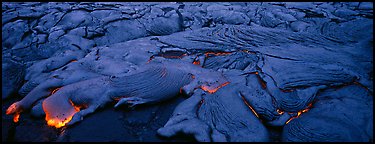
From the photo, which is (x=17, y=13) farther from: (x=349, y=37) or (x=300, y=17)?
(x=349, y=37)

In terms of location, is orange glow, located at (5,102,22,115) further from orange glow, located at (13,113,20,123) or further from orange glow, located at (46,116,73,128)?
orange glow, located at (46,116,73,128)

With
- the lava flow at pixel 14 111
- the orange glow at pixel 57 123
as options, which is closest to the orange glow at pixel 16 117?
the lava flow at pixel 14 111

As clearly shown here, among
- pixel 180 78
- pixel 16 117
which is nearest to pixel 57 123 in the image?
pixel 16 117

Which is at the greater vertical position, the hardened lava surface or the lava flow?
the hardened lava surface

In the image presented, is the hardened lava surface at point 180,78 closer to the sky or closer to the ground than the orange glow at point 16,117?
closer to the sky

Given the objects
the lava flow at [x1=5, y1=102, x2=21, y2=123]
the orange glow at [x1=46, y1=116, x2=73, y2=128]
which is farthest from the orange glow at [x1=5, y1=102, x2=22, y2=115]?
the orange glow at [x1=46, y1=116, x2=73, y2=128]

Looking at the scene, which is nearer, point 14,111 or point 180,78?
point 14,111

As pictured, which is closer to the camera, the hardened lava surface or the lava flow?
the hardened lava surface

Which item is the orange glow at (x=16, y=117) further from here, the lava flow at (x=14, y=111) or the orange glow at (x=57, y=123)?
the orange glow at (x=57, y=123)

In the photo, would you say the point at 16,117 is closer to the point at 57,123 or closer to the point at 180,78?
the point at 57,123
